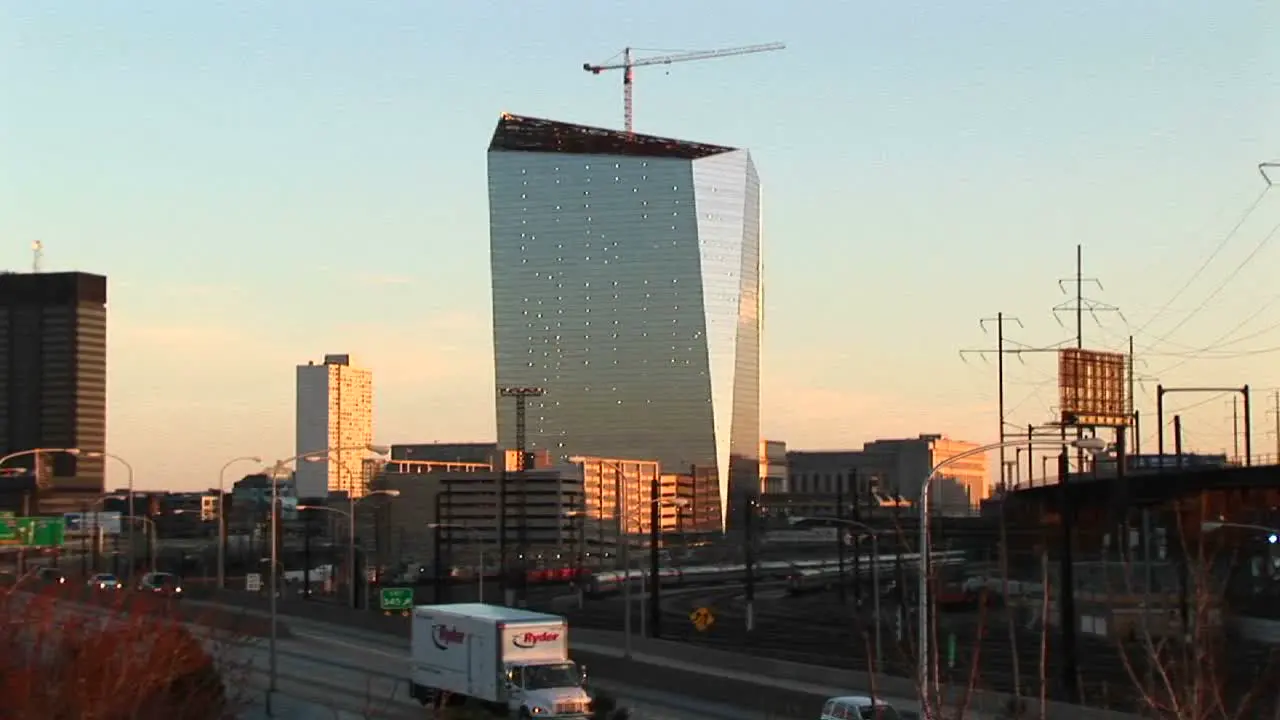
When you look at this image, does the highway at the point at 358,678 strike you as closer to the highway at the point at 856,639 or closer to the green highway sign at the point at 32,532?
the highway at the point at 856,639

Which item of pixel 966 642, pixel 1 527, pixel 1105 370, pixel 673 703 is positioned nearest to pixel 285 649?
pixel 1 527

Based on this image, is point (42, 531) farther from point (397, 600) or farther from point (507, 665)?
point (507, 665)

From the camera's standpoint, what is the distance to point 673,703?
6500 cm

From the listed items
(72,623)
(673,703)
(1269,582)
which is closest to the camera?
(72,623)

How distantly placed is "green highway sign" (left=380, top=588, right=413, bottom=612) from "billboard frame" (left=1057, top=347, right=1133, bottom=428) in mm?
53884

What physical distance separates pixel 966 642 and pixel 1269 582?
2609 centimetres

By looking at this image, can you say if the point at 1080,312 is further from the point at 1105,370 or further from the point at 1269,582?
the point at 1269,582

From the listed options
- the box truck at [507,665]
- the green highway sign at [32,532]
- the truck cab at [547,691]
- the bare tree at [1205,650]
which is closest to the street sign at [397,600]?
the green highway sign at [32,532]

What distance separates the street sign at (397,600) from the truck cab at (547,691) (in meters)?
59.2

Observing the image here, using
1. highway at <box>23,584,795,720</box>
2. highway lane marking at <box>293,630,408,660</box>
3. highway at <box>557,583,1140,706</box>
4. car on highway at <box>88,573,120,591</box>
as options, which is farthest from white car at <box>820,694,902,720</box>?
highway lane marking at <box>293,630,408,660</box>

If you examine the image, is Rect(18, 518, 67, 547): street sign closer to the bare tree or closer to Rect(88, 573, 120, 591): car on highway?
Rect(88, 573, 120, 591): car on highway

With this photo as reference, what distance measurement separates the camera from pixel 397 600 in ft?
368

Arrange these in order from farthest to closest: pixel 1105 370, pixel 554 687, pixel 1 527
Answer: pixel 1105 370 < pixel 1 527 < pixel 554 687

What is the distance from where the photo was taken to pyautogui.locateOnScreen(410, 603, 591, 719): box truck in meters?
52.8
